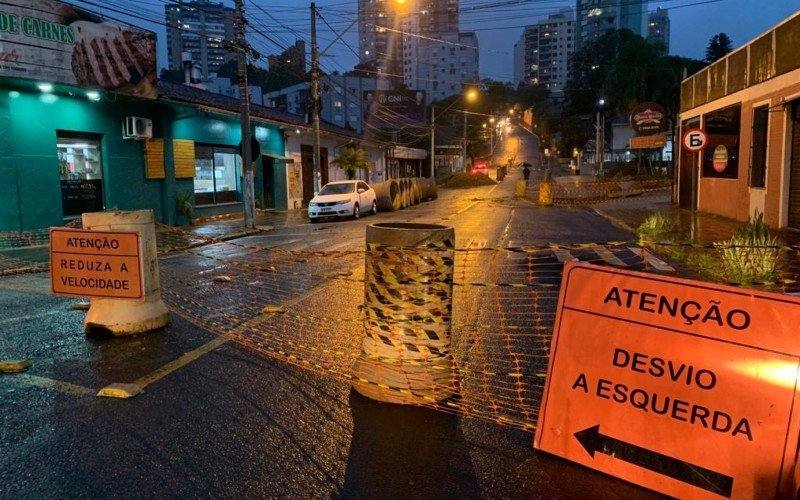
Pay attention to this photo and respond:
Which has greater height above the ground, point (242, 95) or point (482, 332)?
point (242, 95)

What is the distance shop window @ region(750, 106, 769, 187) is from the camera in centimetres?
1791

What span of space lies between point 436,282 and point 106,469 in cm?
258

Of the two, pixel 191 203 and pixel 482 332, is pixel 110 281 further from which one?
pixel 191 203

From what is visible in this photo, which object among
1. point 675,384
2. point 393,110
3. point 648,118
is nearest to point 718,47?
point 393,110

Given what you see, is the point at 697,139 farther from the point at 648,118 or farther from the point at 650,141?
the point at 648,118

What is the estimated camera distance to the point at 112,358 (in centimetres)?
593

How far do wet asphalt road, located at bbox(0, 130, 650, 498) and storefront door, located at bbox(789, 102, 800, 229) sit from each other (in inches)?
597

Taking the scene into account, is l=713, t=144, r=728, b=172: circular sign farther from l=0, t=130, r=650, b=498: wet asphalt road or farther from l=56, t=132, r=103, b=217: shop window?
l=56, t=132, r=103, b=217: shop window

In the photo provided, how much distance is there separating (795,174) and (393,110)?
170 ft

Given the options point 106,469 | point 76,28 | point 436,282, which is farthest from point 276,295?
point 76,28

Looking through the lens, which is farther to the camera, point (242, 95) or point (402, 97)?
point (402, 97)

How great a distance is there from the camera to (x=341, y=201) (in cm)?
2361

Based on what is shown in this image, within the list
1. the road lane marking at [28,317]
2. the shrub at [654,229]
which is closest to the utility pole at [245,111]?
the shrub at [654,229]

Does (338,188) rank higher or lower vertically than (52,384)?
higher
